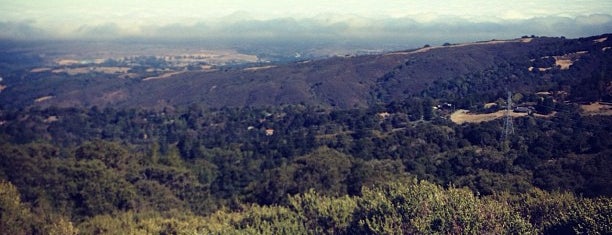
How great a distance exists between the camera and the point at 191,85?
127875 mm

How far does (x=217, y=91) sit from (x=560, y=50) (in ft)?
218

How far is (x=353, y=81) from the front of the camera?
118 meters

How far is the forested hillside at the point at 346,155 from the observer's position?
2569 cm

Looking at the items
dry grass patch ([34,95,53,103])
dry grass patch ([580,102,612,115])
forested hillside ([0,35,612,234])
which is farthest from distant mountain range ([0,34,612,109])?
dry grass patch ([580,102,612,115])

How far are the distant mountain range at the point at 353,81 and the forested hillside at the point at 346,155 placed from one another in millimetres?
504

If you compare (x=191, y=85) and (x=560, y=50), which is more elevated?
(x=560, y=50)

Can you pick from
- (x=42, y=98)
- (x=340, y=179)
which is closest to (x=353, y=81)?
(x=42, y=98)

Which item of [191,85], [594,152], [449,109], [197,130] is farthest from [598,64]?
[191,85]

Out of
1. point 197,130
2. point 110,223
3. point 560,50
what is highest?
point 560,50

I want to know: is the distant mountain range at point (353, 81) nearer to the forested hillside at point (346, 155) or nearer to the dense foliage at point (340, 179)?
the forested hillside at point (346, 155)

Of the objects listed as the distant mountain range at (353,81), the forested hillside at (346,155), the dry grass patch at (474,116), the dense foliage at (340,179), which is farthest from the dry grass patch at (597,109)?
the distant mountain range at (353,81)

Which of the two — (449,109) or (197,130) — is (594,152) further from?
(197,130)

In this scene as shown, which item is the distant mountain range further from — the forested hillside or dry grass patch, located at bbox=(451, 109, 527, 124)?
dry grass patch, located at bbox=(451, 109, 527, 124)

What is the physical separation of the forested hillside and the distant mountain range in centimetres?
50
